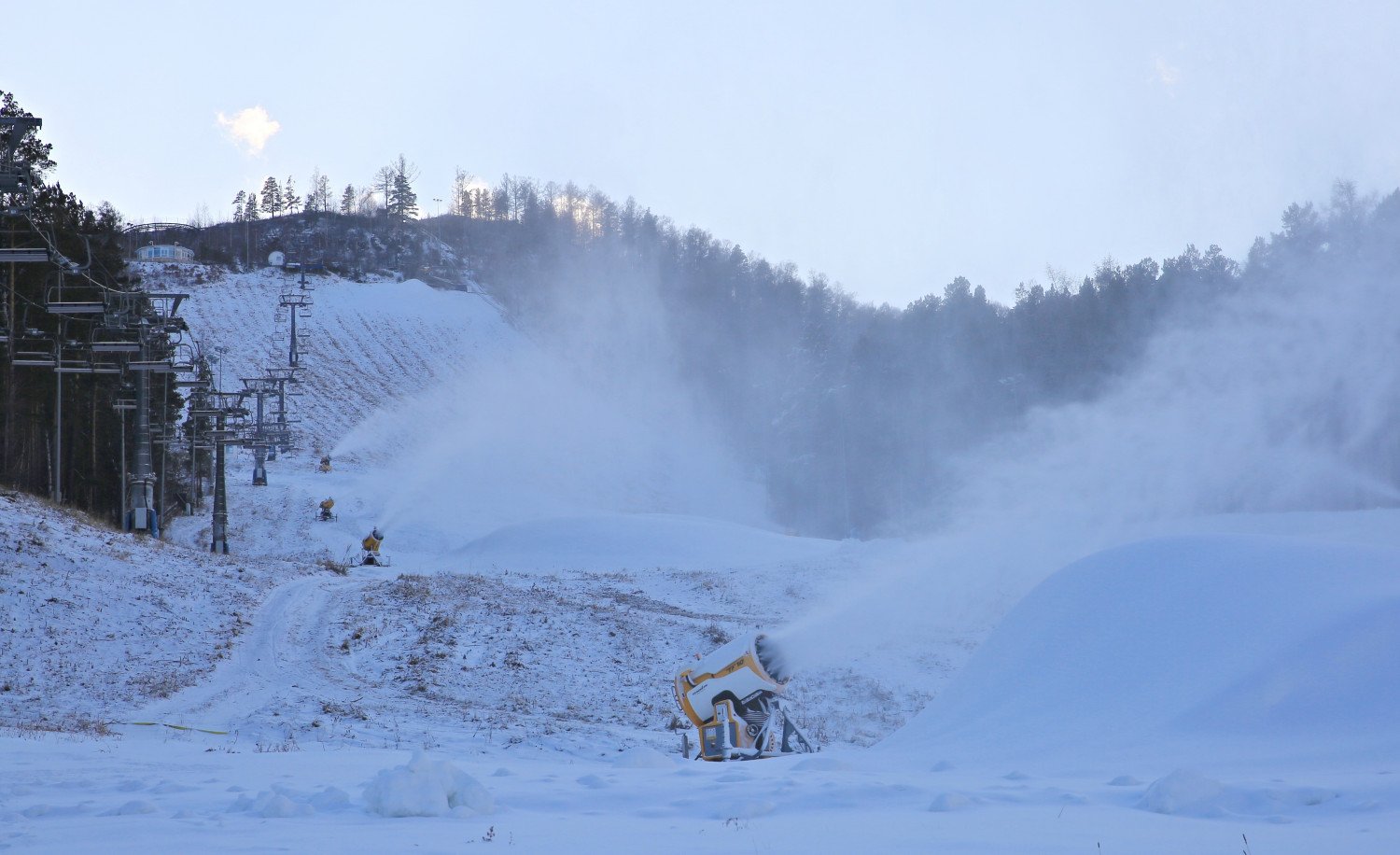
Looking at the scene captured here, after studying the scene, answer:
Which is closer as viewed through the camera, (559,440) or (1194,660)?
(1194,660)

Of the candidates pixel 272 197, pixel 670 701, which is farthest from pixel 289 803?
pixel 272 197

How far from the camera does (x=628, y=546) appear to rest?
45.3m

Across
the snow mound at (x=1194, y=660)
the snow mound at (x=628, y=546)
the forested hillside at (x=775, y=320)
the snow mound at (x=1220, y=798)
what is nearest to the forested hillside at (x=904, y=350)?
the forested hillside at (x=775, y=320)

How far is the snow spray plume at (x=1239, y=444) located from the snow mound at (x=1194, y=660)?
18.6 m

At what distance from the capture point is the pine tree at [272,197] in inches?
6690

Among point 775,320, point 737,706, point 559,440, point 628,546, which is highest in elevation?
point 775,320

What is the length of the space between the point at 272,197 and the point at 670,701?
170 meters

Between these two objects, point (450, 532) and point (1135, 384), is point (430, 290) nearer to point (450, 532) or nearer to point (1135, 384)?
point (450, 532)

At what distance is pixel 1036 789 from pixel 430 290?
444 feet

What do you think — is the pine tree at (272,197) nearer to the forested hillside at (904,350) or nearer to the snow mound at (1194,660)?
the forested hillside at (904,350)

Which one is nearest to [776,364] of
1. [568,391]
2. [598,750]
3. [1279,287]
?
[568,391]

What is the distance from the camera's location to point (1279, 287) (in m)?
46.6

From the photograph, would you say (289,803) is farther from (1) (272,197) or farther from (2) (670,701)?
(1) (272,197)

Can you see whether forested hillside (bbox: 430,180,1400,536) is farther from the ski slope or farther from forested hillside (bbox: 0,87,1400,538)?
the ski slope
